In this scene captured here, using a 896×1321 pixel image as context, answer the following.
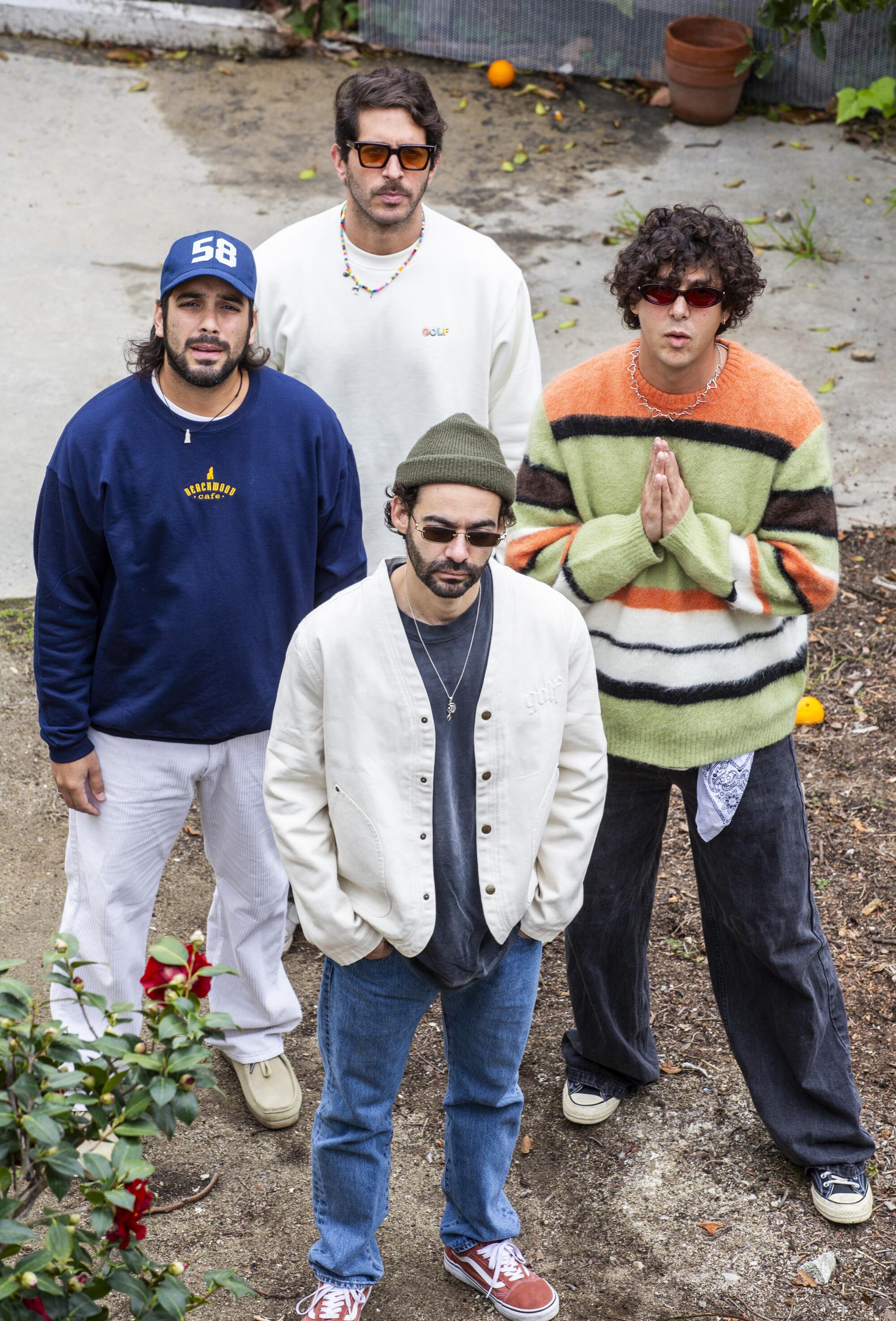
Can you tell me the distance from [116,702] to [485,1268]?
5.07 ft

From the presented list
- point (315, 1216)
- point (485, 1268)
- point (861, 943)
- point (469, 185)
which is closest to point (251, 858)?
point (315, 1216)

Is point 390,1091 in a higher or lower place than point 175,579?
lower

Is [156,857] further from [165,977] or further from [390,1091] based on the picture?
[165,977]

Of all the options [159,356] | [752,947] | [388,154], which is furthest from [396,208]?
[752,947]

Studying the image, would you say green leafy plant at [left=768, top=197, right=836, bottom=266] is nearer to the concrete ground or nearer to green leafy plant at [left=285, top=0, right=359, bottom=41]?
the concrete ground

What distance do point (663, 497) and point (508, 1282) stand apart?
1.79m

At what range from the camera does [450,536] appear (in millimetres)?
2604

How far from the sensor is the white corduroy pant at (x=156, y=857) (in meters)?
3.37

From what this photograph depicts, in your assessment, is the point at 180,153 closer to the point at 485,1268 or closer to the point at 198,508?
the point at 198,508

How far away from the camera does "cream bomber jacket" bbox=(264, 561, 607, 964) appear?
2.72 metres

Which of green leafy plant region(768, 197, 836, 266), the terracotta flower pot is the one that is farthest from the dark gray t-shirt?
the terracotta flower pot

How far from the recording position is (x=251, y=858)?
3.60 meters

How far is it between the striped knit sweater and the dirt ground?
1.20 metres

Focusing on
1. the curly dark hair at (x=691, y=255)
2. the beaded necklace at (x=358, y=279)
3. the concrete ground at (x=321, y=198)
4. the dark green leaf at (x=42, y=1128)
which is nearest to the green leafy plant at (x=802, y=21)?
the concrete ground at (x=321, y=198)
